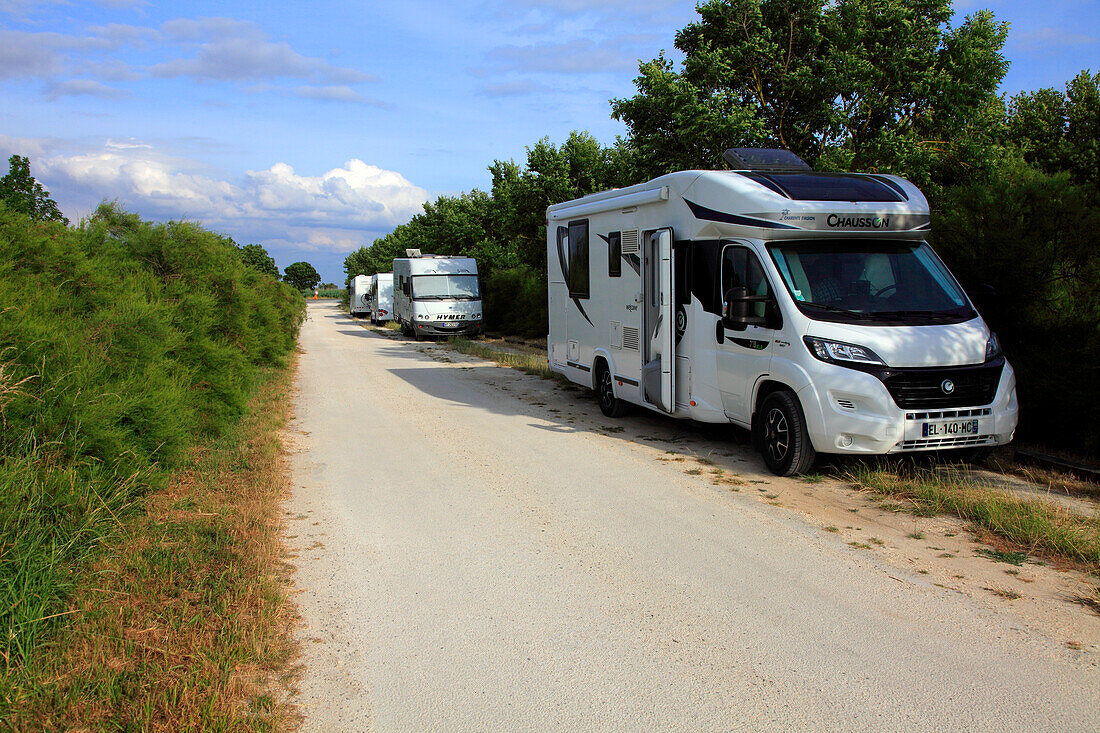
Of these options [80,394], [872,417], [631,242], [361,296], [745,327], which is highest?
[361,296]

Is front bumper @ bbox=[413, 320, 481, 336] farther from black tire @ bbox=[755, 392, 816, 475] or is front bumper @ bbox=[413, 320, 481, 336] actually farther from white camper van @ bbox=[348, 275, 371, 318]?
white camper van @ bbox=[348, 275, 371, 318]

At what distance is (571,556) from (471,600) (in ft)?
3.12

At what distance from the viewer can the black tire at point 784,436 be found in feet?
23.4

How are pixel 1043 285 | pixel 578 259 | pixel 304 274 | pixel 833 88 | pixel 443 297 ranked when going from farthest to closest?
pixel 304 274, pixel 443 297, pixel 833 88, pixel 578 259, pixel 1043 285

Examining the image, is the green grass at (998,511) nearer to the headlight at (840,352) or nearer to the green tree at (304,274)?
the headlight at (840,352)

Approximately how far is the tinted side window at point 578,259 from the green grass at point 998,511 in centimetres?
514

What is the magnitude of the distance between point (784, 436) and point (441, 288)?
22.6 meters

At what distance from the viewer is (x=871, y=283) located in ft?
24.5

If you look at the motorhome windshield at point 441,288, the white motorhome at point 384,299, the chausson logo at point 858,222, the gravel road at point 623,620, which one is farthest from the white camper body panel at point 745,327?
the white motorhome at point 384,299

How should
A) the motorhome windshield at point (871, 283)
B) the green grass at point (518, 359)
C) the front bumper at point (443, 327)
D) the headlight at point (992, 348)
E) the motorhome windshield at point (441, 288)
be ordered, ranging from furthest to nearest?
the motorhome windshield at point (441, 288) < the front bumper at point (443, 327) < the green grass at point (518, 359) < the motorhome windshield at point (871, 283) < the headlight at point (992, 348)

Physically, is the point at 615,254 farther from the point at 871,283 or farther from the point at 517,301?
the point at 517,301

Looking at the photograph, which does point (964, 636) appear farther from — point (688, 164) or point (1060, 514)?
point (688, 164)

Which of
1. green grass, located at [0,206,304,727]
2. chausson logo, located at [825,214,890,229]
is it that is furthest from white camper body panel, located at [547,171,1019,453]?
green grass, located at [0,206,304,727]

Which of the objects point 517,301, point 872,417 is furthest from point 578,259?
point 517,301
